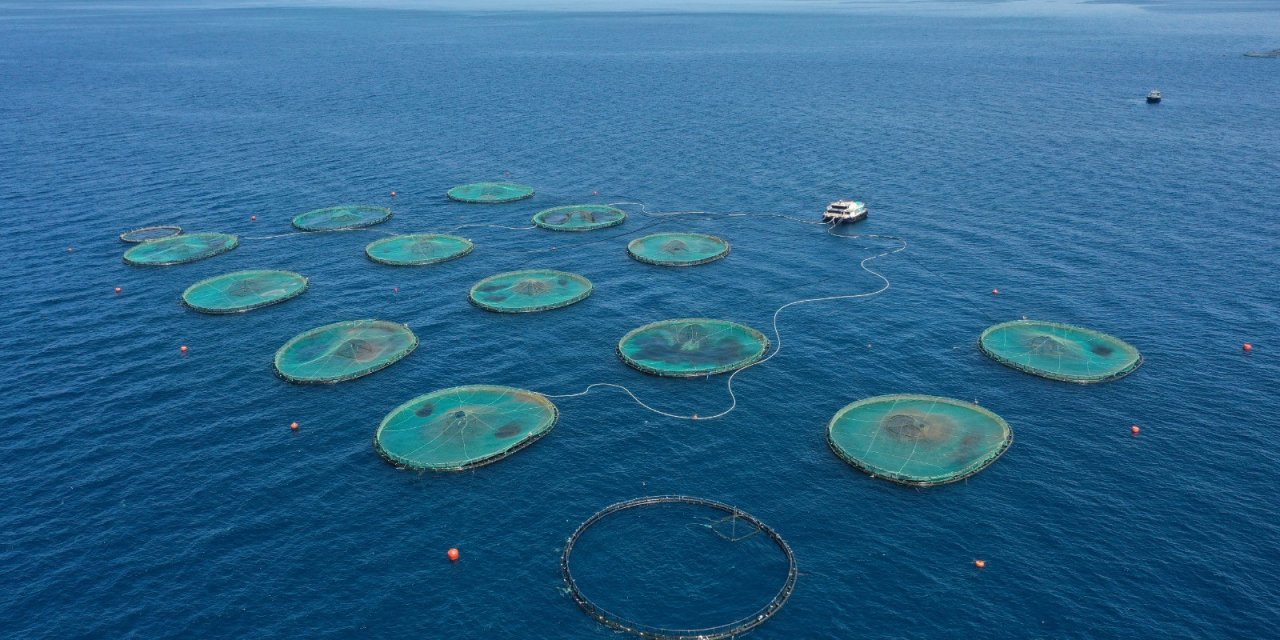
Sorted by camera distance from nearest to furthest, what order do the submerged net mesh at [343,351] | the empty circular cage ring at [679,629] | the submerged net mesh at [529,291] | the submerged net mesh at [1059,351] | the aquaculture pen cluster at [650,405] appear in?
the empty circular cage ring at [679,629], the aquaculture pen cluster at [650,405], the submerged net mesh at [1059,351], the submerged net mesh at [343,351], the submerged net mesh at [529,291]

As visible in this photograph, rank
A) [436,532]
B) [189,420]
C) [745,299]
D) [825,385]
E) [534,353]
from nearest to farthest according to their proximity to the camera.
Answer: [436,532], [189,420], [825,385], [534,353], [745,299]

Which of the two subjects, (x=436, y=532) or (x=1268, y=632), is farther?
(x=436, y=532)

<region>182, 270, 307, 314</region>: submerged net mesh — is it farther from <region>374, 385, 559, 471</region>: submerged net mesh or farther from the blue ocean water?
<region>374, 385, 559, 471</region>: submerged net mesh

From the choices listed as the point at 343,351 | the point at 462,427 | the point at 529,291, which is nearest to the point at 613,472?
the point at 462,427

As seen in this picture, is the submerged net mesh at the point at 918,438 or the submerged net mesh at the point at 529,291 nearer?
the submerged net mesh at the point at 918,438

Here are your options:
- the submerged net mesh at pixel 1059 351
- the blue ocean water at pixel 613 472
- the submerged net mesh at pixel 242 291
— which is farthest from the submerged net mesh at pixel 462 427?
the submerged net mesh at pixel 1059 351

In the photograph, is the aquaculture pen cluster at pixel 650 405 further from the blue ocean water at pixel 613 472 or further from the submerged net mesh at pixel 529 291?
the blue ocean water at pixel 613 472

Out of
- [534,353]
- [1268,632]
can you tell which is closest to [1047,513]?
[1268,632]

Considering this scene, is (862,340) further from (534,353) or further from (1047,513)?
(534,353)
